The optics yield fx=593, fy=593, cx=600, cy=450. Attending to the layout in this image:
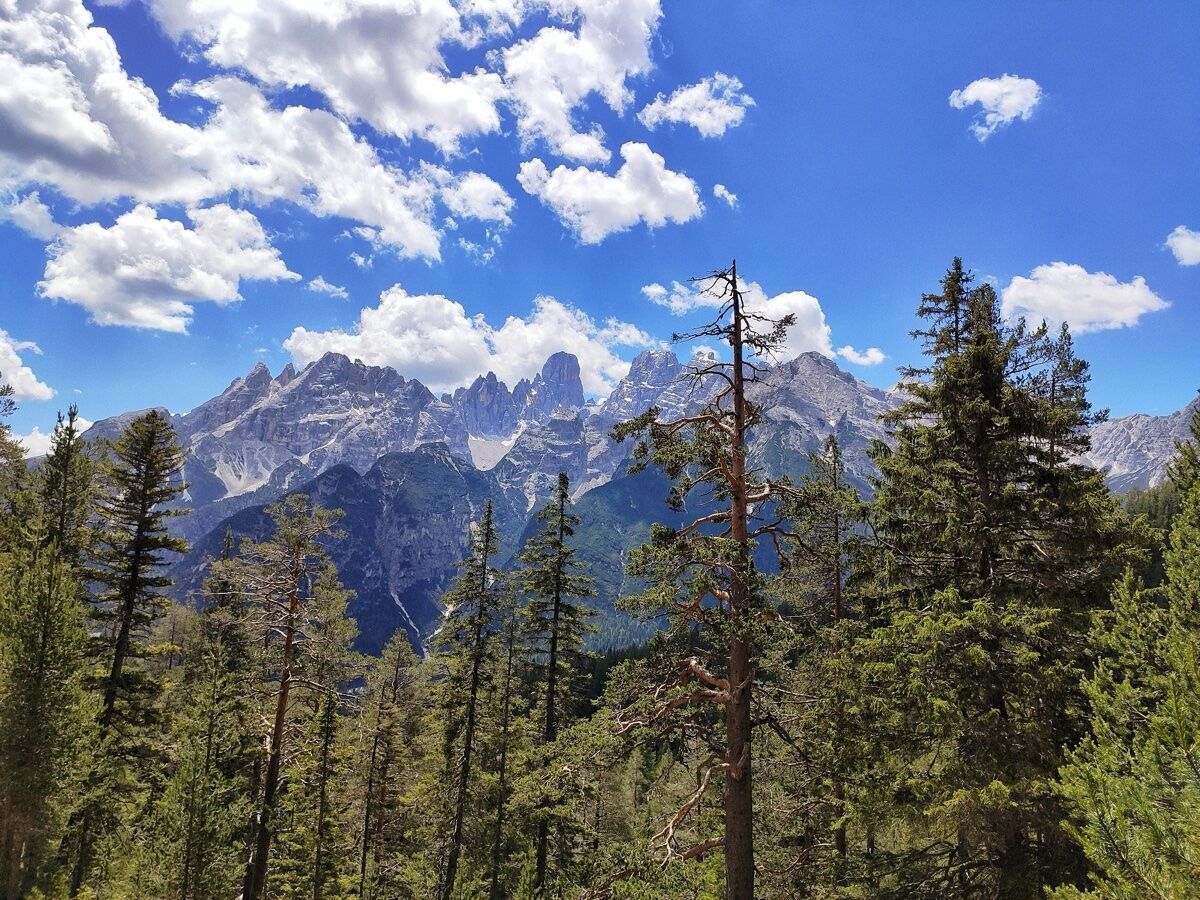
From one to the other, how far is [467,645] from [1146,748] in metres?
22.8

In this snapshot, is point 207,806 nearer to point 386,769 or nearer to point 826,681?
point 826,681

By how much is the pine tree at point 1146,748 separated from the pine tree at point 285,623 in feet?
59.2

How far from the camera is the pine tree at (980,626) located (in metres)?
8.98

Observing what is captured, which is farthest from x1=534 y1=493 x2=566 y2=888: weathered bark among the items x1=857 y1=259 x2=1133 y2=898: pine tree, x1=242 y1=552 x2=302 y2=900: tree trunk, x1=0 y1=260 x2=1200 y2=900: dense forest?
x1=857 y1=259 x2=1133 y2=898: pine tree

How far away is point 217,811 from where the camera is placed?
18.8m

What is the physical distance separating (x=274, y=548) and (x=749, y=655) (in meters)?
15.5

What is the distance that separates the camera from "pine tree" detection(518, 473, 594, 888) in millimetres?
23906

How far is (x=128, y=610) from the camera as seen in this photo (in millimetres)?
22328

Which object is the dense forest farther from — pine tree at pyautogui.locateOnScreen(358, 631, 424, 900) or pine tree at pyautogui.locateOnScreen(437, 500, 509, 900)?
pine tree at pyautogui.locateOnScreen(358, 631, 424, 900)

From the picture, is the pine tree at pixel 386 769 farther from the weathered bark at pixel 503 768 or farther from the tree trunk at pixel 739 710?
the tree trunk at pixel 739 710

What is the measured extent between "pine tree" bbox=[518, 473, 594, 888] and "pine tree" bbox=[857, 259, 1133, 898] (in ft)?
46.2

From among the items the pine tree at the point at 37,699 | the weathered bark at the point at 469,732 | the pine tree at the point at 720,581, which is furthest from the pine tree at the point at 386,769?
the pine tree at the point at 720,581

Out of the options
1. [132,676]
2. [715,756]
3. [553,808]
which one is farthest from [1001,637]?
[132,676]

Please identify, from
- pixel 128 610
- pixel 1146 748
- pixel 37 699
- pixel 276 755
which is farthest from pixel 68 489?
pixel 1146 748
